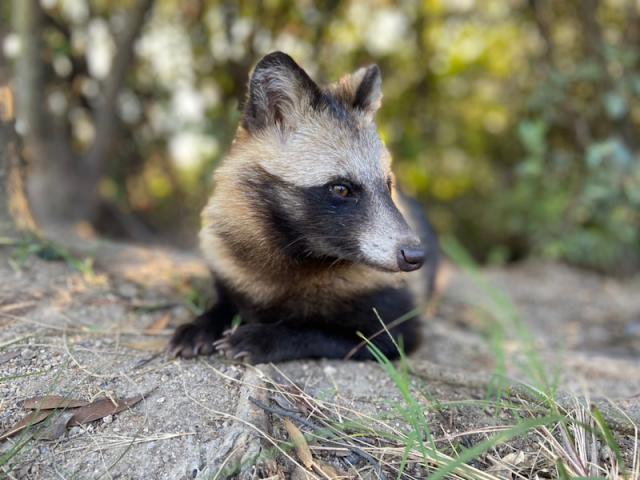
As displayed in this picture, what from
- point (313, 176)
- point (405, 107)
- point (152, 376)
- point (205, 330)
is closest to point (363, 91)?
point (313, 176)

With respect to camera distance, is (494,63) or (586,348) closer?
(586,348)

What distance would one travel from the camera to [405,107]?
8.81m

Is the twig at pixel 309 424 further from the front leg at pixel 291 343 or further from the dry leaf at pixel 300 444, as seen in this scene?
the front leg at pixel 291 343

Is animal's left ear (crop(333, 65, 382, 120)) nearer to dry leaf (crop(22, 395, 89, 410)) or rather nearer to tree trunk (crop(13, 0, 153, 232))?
dry leaf (crop(22, 395, 89, 410))

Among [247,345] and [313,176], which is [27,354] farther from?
[313,176]

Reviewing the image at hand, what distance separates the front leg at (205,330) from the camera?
2895 millimetres

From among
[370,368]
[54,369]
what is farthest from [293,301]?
[54,369]

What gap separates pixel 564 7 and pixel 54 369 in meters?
7.67

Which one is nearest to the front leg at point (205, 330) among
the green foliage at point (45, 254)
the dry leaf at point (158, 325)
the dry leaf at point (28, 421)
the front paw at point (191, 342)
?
the front paw at point (191, 342)

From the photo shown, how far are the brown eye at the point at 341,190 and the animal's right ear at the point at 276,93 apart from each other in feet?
1.66

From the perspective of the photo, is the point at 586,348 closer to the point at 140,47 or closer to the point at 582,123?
the point at 582,123

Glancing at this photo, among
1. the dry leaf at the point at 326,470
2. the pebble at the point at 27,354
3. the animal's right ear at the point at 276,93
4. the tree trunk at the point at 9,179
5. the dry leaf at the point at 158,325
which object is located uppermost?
the animal's right ear at the point at 276,93

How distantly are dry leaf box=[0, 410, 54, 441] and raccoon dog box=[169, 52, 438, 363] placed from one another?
0.73 metres

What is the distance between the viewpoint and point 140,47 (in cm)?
698
